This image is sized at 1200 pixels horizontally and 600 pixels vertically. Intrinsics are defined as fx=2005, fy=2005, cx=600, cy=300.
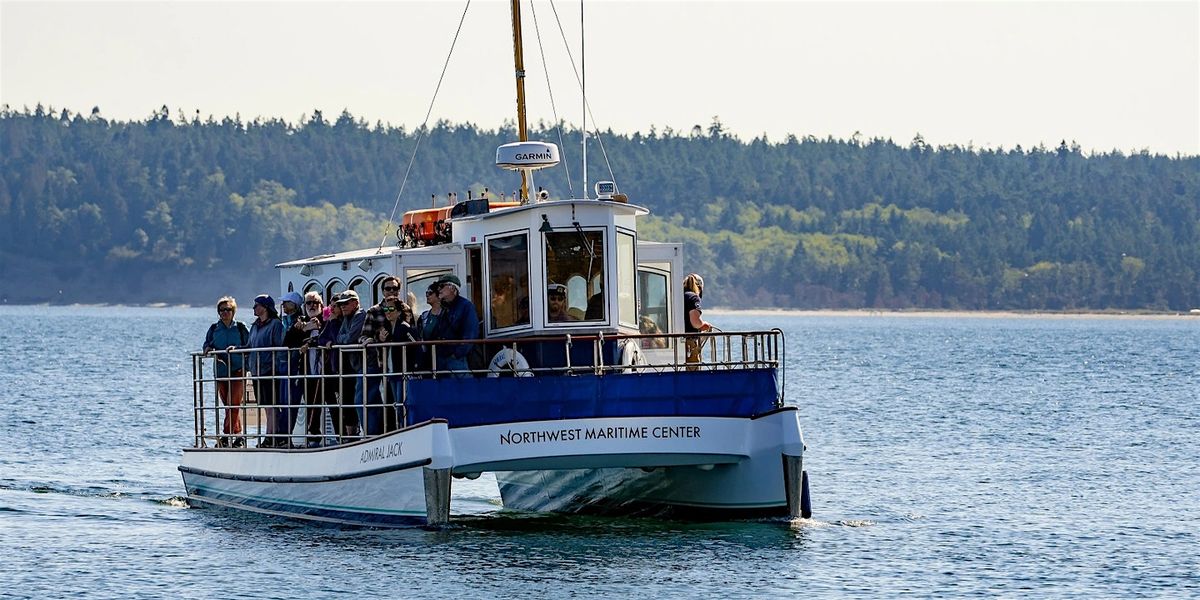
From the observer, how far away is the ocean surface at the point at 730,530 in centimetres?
1798

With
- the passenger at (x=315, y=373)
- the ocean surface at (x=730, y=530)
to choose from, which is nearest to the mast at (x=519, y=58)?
the passenger at (x=315, y=373)

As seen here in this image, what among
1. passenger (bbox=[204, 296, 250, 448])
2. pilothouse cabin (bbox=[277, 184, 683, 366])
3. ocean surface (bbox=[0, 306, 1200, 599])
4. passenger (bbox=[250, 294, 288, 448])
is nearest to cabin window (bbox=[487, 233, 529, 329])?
pilothouse cabin (bbox=[277, 184, 683, 366])

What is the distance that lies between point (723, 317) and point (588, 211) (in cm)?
15598

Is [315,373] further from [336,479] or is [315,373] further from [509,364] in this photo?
[509,364]

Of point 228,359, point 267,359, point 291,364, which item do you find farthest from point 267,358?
point 228,359

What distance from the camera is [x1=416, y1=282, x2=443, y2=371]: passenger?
1881 cm

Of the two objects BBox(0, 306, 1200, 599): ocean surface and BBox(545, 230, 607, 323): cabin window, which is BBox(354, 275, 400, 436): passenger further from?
BBox(545, 230, 607, 323): cabin window

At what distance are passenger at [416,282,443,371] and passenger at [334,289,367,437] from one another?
0.55 meters

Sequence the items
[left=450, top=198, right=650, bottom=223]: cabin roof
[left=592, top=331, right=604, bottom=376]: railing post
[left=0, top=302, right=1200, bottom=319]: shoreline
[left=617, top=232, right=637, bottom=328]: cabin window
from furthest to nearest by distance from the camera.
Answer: [left=0, top=302, right=1200, bottom=319]: shoreline
[left=617, top=232, right=637, bottom=328]: cabin window
[left=450, top=198, right=650, bottom=223]: cabin roof
[left=592, top=331, right=604, bottom=376]: railing post

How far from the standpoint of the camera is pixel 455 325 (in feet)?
61.5

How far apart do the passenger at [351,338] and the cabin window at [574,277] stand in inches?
72.3

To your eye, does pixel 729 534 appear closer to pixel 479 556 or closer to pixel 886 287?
pixel 479 556

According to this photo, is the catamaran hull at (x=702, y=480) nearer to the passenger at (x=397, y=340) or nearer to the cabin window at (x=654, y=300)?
the cabin window at (x=654, y=300)

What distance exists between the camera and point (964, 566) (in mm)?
19547
